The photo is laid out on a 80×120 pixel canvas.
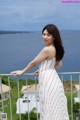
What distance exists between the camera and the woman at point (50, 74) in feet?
11.3

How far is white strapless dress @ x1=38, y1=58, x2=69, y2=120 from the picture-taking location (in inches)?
138

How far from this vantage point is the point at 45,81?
3.50 meters

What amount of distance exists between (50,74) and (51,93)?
0.19 metres

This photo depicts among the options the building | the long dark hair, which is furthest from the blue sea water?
the long dark hair

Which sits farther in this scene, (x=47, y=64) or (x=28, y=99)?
(x=28, y=99)

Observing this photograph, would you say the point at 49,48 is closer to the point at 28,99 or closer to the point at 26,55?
the point at 28,99

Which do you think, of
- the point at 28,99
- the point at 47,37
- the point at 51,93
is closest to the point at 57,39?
the point at 47,37

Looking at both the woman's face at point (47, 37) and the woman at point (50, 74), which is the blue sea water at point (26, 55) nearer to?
the woman at point (50, 74)

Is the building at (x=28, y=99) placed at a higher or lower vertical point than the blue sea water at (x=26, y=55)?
lower

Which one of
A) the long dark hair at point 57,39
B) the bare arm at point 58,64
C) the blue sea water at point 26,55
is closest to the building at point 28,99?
the bare arm at point 58,64

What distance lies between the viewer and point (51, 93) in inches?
139

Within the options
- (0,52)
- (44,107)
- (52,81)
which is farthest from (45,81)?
(0,52)

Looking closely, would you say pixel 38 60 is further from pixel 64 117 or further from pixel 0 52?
pixel 0 52

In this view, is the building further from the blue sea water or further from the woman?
the blue sea water
